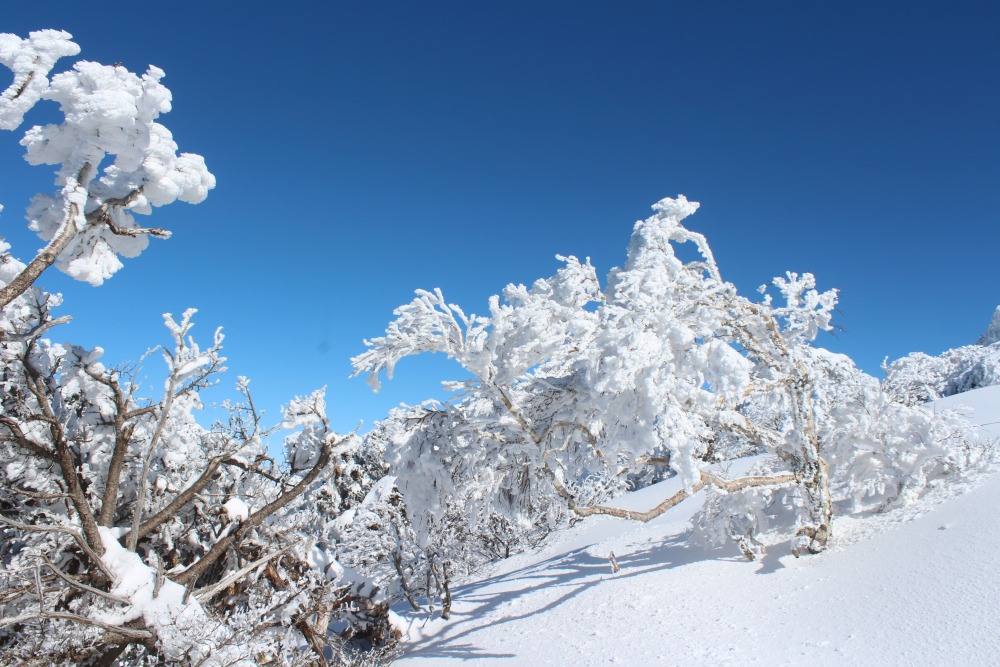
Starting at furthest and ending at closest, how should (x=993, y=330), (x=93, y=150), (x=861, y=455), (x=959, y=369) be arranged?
(x=993, y=330)
(x=959, y=369)
(x=861, y=455)
(x=93, y=150)

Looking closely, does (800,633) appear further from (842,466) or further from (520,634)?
(842,466)

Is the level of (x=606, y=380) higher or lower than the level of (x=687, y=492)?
higher

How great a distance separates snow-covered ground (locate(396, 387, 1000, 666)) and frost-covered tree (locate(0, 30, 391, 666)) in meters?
2.70

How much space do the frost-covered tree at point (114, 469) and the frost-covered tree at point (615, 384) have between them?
1.89 meters

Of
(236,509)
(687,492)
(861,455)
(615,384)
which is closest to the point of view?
(615,384)

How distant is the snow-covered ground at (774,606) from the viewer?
5.18 metres

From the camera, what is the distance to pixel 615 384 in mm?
5859

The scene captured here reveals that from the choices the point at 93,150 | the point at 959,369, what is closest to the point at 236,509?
the point at 93,150

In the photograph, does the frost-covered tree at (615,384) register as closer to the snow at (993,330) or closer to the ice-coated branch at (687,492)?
the ice-coated branch at (687,492)

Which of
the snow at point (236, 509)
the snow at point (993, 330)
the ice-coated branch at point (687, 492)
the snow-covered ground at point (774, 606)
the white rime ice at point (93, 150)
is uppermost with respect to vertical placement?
the snow at point (993, 330)

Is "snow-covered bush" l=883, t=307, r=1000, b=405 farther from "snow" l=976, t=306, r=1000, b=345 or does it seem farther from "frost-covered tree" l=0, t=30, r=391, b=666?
"frost-covered tree" l=0, t=30, r=391, b=666

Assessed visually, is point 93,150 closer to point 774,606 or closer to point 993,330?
point 774,606

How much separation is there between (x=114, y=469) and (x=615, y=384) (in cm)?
621

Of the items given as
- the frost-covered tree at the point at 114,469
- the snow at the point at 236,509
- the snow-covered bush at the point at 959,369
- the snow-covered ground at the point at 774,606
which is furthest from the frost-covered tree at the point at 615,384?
the snow-covered bush at the point at 959,369
